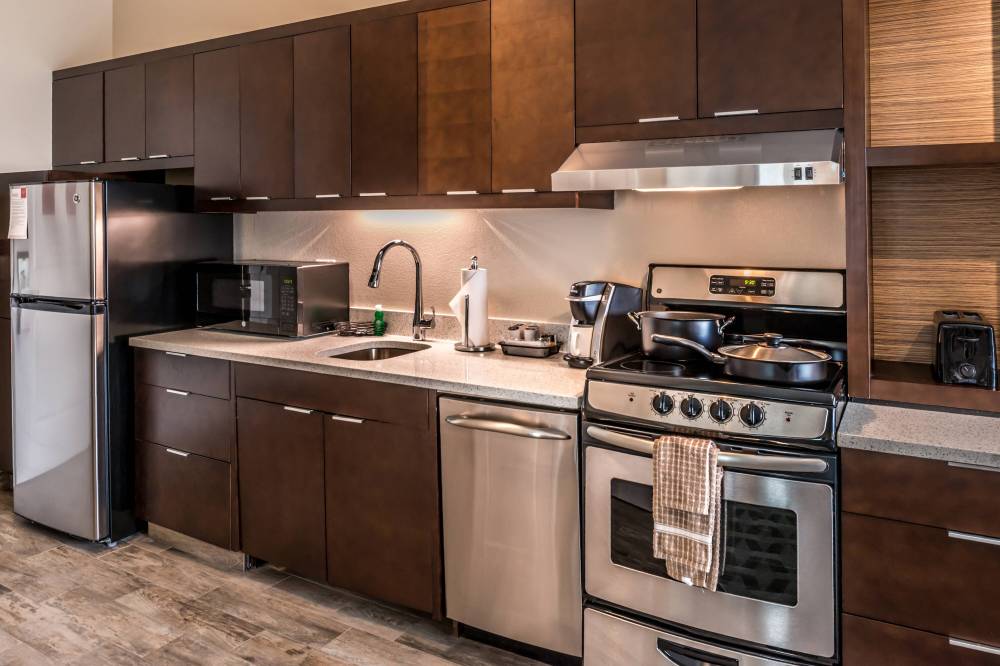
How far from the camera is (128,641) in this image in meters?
2.60

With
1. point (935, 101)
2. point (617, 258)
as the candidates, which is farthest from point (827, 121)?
point (617, 258)

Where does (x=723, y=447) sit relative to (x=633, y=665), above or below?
above

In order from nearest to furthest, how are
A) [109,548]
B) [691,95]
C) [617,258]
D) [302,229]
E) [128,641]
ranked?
1. [691,95]
2. [128,641]
3. [617,258]
4. [109,548]
5. [302,229]

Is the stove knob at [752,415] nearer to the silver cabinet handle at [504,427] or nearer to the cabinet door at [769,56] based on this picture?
the silver cabinet handle at [504,427]

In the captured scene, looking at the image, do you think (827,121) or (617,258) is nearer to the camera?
(827,121)

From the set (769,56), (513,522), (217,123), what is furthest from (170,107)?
(769,56)

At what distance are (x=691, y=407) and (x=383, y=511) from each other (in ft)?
3.93

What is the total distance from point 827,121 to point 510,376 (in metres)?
1.24

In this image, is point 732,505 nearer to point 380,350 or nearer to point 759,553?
point 759,553

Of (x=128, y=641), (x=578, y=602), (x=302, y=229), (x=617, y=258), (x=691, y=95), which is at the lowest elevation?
(x=128, y=641)

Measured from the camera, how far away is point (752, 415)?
77.0 inches

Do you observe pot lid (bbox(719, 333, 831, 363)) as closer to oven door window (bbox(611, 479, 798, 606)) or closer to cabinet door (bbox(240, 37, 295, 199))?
oven door window (bbox(611, 479, 798, 606))

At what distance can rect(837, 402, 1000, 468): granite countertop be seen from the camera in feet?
5.75

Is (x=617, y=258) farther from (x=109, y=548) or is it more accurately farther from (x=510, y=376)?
(x=109, y=548)
